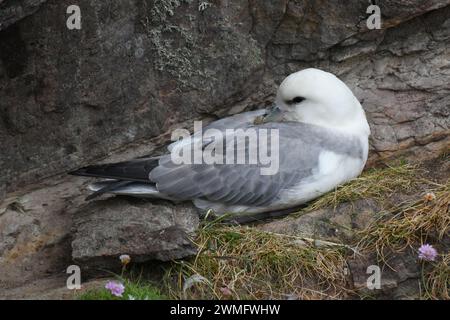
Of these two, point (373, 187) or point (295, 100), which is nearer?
point (373, 187)

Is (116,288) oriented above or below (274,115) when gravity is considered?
below

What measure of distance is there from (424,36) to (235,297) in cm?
215

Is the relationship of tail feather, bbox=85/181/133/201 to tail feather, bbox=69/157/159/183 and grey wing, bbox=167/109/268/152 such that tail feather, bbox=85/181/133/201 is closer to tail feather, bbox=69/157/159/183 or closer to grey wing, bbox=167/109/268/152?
tail feather, bbox=69/157/159/183

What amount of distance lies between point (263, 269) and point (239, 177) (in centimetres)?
61

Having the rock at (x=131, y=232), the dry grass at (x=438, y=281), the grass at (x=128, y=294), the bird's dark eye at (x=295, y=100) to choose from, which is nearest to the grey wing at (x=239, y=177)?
the rock at (x=131, y=232)

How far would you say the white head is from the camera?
203 inches

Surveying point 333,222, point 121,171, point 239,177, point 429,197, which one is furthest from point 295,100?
point 121,171

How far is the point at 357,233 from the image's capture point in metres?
4.78

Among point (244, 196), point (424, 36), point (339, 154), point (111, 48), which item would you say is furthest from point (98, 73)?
point (424, 36)

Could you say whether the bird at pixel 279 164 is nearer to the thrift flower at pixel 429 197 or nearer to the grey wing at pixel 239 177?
the grey wing at pixel 239 177

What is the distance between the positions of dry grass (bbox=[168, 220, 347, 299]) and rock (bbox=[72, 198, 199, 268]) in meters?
0.13

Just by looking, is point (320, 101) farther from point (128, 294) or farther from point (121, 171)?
point (128, 294)

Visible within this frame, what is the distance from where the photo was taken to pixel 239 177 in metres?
5.00

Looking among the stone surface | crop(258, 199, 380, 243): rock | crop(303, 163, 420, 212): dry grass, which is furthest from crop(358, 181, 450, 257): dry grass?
the stone surface
